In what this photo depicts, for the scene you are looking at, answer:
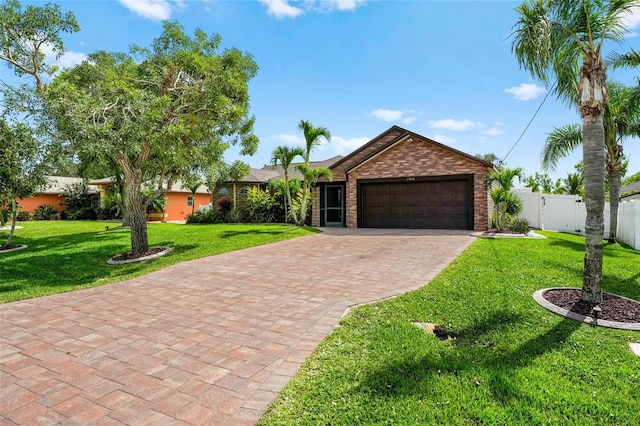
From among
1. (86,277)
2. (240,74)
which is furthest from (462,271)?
(240,74)

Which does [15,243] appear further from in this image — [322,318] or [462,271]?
[462,271]

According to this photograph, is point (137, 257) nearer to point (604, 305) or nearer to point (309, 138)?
point (309, 138)

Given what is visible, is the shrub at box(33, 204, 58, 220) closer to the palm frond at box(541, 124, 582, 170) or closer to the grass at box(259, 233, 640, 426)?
the grass at box(259, 233, 640, 426)

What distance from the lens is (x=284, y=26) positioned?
12.4 metres

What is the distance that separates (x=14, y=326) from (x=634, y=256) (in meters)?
14.4

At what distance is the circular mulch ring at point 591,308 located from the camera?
4.57 meters

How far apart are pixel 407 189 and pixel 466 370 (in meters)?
14.5

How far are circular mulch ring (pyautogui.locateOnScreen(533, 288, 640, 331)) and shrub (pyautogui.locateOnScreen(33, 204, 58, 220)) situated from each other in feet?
117

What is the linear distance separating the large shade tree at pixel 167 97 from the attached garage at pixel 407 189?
7.69 metres

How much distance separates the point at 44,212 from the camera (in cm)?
2905

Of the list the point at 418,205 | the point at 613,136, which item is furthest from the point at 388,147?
the point at 613,136

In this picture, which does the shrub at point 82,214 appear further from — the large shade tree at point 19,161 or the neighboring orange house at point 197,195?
the large shade tree at point 19,161

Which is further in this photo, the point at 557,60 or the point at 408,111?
the point at 408,111

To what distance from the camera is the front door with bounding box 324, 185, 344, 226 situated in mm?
19469
